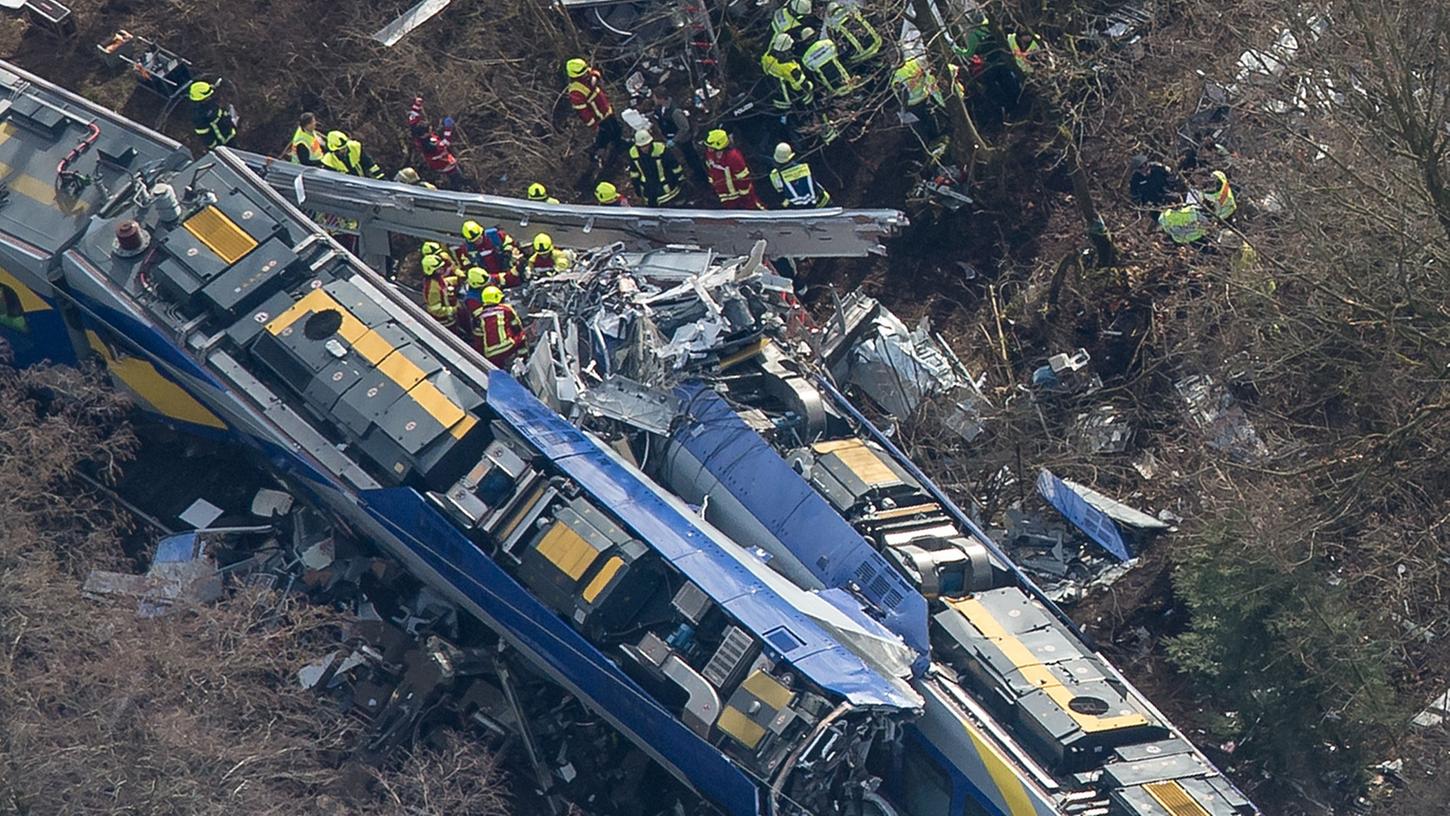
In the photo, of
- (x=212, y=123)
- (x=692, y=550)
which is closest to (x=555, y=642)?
(x=692, y=550)

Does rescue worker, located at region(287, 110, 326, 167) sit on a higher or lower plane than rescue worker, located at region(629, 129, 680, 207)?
higher

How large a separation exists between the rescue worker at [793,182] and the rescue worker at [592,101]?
2573 millimetres

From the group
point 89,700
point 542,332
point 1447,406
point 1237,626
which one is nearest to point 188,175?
point 542,332

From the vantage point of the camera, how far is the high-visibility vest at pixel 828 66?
25.7 m

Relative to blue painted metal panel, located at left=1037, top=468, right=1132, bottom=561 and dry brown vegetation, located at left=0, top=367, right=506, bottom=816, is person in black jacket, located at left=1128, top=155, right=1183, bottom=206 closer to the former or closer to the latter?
blue painted metal panel, located at left=1037, top=468, right=1132, bottom=561

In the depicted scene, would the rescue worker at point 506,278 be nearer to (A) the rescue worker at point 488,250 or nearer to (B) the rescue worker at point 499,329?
(A) the rescue worker at point 488,250

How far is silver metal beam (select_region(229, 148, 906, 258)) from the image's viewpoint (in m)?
24.3

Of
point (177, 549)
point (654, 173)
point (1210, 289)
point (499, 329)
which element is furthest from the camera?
point (654, 173)

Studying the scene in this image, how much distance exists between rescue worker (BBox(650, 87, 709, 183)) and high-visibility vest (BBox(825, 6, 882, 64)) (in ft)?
8.17

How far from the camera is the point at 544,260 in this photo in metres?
24.6

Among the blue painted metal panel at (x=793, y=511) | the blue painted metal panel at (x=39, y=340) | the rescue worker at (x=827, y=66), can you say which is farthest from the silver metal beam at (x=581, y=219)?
the blue painted metal panel at (x=39, y=340)

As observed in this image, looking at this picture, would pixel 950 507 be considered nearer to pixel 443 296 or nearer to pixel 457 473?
pixel 457 473

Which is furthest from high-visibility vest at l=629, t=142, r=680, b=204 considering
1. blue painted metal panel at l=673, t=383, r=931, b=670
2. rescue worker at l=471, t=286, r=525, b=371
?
blue painted metal panel at l=673, t=383, r=931, b=670

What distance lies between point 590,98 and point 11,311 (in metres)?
7.92
